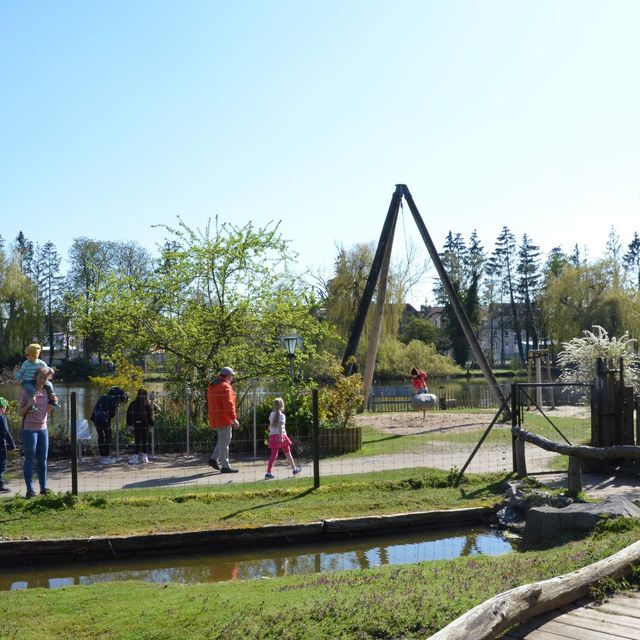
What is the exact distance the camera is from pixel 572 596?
18.1 feet

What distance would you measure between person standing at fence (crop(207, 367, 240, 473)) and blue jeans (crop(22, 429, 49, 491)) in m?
3.22

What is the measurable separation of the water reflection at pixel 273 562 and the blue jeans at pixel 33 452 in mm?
2472

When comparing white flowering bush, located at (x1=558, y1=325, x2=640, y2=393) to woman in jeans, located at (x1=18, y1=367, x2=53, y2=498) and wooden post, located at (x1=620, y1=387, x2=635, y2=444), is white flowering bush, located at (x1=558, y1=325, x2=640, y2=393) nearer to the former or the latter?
wooden post, located at (x1=620, y1=387, x2=635, y2=444)

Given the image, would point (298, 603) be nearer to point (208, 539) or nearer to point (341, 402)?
point (208, 539)

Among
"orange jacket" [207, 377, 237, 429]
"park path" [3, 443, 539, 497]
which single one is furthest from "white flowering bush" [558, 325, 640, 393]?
"orange jacket" [207, 377, 237, 429]

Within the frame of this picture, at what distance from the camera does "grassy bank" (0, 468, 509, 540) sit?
10.2 meters

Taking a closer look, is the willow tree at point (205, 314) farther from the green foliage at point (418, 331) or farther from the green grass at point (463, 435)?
the green foliage at point (418, 331)

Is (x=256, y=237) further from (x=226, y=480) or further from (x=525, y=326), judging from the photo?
(x=525, y=326)

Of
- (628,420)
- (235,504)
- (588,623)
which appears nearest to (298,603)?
(588,623)

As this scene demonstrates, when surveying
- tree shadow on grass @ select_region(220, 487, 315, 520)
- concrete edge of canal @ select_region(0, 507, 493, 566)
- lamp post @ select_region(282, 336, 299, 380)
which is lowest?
concrete edge of canal @ select_region(0, 507, 493, 566)

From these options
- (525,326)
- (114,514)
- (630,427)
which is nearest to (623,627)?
(114,514)

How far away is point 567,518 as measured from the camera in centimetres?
906

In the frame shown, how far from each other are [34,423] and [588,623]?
28.2 ft

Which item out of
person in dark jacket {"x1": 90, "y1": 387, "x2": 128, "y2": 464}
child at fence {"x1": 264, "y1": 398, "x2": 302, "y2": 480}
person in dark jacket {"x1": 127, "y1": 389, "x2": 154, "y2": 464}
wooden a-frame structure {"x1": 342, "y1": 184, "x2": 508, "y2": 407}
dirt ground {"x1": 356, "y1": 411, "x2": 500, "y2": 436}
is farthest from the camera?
wooden a-frame structure {"x1": 342, "y1": 184, "x2": 508, "y2": 407}
